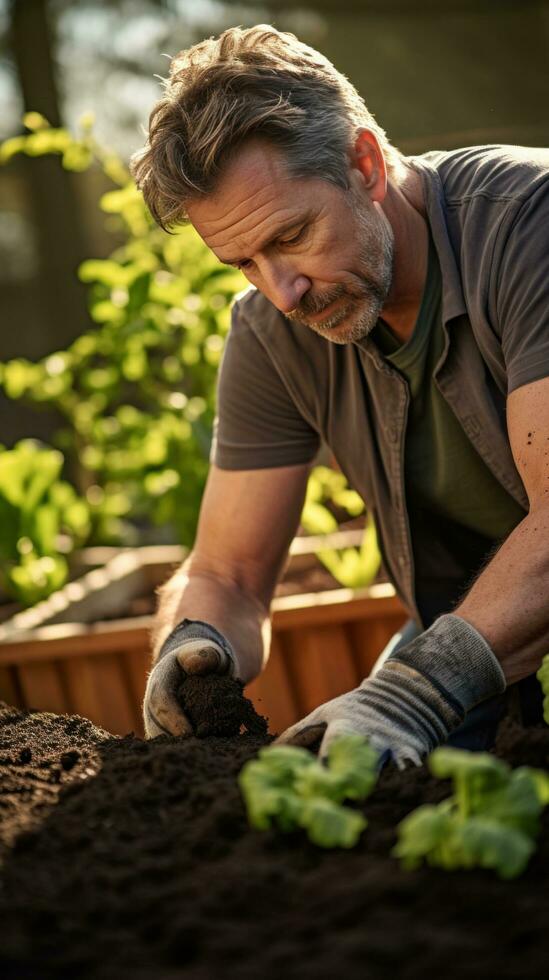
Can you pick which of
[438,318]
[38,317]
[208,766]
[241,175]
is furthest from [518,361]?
[38,317]

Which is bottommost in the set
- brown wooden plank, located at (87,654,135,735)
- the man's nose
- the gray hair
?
brown wooden plank, located at (87,654,135,735)

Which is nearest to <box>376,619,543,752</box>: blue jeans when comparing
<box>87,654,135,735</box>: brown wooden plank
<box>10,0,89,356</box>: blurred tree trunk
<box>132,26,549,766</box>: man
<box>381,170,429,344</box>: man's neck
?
<box>132,26,549,766</box>: man

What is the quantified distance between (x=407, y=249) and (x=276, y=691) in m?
1.39

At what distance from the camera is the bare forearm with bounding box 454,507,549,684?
171 cm

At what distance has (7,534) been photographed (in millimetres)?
3555

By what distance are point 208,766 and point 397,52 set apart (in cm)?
310

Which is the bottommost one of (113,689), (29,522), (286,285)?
(113,689)

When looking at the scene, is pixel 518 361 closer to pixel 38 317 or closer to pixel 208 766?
pixel 208 766

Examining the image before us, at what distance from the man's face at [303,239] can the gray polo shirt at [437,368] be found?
0.48 ft

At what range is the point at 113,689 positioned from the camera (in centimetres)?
322

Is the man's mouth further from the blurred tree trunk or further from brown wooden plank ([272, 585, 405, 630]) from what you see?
the blurred tree trunk

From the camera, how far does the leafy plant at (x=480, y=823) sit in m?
1.04

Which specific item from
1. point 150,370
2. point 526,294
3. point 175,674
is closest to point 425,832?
point 175,674

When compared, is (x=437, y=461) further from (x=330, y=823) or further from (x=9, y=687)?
(x=9, y=687)
